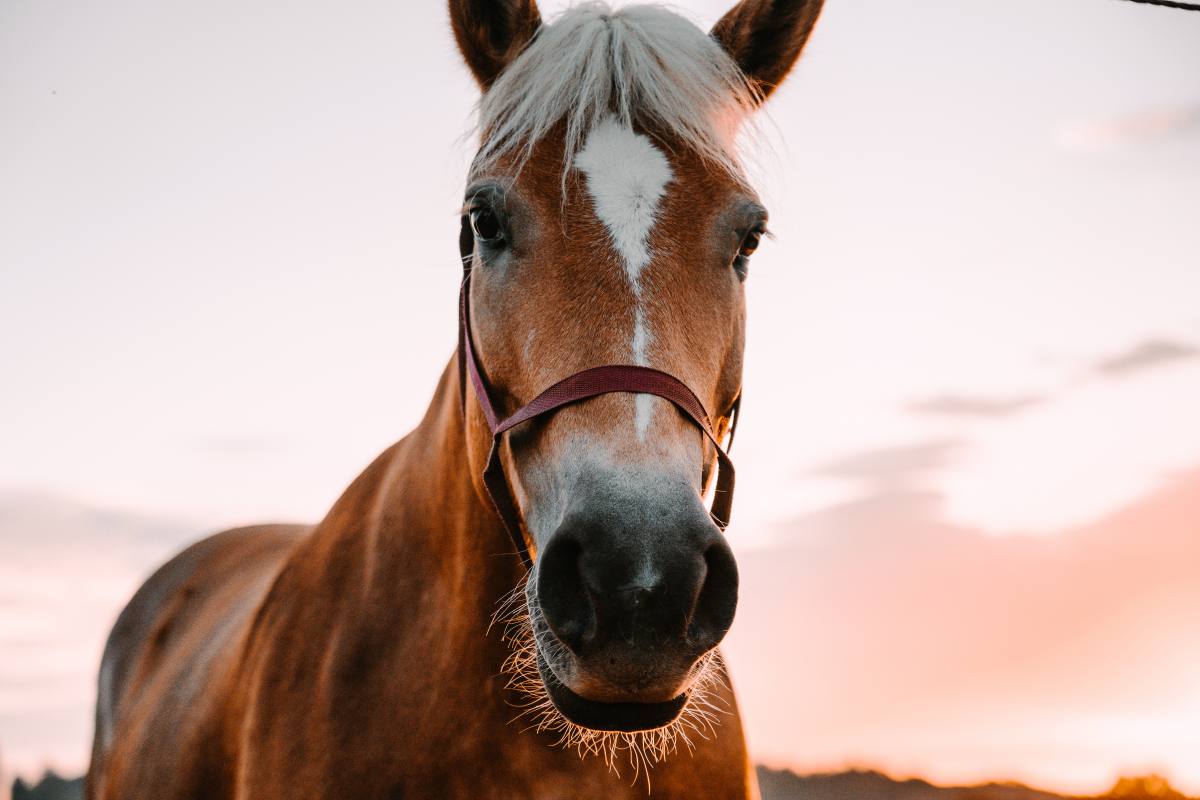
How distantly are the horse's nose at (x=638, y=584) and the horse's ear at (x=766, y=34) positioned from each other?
1.67 metres


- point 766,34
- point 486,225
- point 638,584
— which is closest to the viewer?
point 638,584

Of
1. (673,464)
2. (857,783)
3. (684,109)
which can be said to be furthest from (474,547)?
(857,783)

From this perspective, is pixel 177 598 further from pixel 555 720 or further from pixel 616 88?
pixel 616 88

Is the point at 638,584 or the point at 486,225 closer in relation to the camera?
the point at 638,584

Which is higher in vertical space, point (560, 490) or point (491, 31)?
point (491, 31)

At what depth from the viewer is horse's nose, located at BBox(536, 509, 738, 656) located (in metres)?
1.76

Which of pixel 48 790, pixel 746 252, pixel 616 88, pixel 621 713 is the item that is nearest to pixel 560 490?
pixel 621 713

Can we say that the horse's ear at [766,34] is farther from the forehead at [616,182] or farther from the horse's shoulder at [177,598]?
the horse's shoulder at [177,598]

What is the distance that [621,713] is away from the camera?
6.15ft

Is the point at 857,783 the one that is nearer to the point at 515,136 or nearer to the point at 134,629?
the point at 134,629

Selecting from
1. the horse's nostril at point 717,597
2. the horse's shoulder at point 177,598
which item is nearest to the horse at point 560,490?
the horse's nostril at point 717,597

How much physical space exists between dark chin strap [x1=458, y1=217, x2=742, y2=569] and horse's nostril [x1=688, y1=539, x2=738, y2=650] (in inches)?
8.7

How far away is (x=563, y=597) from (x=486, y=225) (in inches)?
39.9

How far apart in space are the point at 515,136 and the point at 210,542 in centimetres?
408
